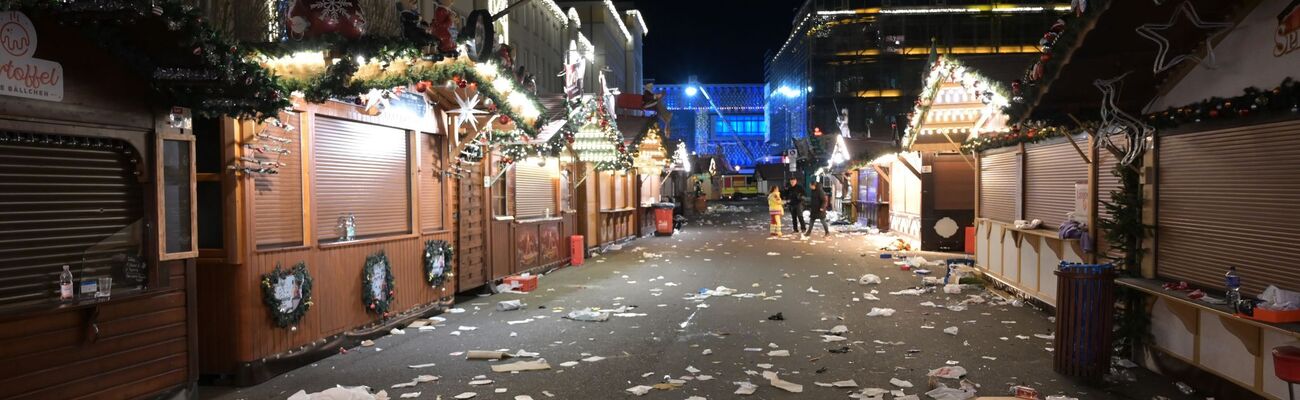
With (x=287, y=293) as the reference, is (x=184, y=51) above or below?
above

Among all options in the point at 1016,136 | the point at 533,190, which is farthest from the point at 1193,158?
the point at 533,190

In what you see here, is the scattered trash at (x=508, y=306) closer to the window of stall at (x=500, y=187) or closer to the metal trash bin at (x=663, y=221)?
the window of stall at (x=500, y=187)

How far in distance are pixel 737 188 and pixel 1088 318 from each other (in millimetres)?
73183

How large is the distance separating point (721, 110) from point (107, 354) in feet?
296

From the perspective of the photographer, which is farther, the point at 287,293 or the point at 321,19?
the point at 287,293

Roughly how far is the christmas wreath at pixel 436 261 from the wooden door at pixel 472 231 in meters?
0.77

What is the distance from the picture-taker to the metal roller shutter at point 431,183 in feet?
34.1

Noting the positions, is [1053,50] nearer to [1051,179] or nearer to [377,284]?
[1051,179]

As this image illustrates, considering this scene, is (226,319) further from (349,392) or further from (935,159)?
(935,159)

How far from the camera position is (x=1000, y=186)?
41.1 feet

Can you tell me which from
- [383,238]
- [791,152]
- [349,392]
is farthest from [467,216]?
[791,152]

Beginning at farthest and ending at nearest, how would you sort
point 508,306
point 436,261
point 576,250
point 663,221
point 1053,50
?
point 663,221
point 576,250
point 508,306
point 436,261
point 1053,50

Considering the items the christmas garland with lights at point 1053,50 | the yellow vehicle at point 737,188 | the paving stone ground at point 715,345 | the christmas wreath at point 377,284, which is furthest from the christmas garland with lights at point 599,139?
the yellow vehicle at point 737,188

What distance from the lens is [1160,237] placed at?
6996 mm
